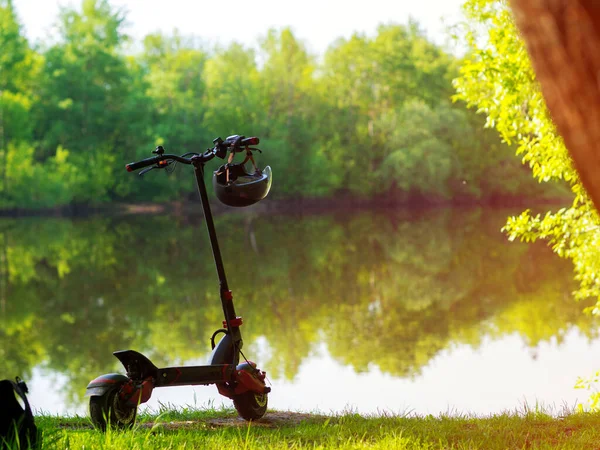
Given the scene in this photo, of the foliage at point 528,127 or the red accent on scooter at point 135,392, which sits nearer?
the red accent on scooter at point 135,392

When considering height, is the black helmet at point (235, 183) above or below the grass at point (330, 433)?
above

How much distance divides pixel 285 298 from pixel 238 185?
1658cm

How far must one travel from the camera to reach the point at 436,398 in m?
12.7

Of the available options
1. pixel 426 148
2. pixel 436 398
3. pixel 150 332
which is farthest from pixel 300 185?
pixel 436 398

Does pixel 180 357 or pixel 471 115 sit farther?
pixel 471 115

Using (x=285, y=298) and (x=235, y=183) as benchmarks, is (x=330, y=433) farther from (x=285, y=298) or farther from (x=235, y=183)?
(x=285, y=298)

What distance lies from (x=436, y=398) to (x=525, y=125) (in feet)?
16.3

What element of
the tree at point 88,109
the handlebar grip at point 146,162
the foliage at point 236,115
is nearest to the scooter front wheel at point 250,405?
the handlebar grip at point 146,162

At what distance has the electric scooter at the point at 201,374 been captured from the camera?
5156 mm

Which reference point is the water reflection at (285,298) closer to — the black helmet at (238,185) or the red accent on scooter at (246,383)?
the red accent on scooter at (246,383)

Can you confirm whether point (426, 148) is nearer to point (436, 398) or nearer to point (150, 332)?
point (150, 332)

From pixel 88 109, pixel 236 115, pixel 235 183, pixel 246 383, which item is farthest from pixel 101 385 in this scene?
pixel 236 115

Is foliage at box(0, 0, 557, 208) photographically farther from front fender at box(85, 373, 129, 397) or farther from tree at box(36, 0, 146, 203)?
front fender at box(85, 373, 129, 397)

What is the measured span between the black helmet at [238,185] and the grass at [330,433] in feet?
4.97
